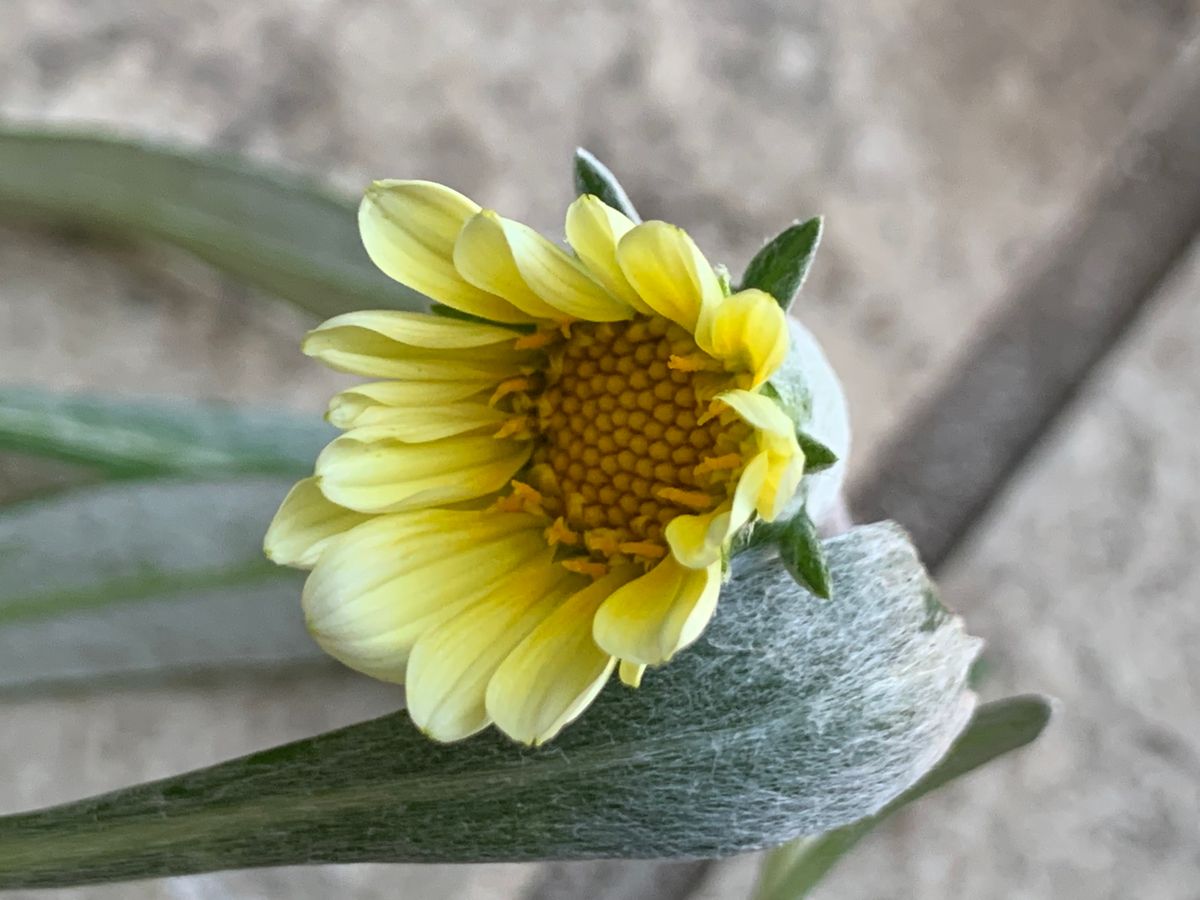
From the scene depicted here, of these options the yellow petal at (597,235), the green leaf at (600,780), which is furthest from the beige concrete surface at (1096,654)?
the yellow petal at (597,235)

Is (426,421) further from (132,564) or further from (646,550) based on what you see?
(132,564)

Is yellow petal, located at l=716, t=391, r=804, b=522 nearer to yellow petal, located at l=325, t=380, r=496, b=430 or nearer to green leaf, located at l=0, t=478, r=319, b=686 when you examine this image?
yellow petal, located at l=325, t=380, r=496, b=430

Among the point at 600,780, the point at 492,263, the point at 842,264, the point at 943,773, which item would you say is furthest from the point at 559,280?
the point at 842,264

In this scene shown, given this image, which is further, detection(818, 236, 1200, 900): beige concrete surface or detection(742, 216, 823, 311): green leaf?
detection(818, 236, 1200, 900): beige concrete surface

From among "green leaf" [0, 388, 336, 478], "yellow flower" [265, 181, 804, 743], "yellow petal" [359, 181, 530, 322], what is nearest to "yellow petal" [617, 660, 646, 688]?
"yellow flower" [265, 181, 804, 743]

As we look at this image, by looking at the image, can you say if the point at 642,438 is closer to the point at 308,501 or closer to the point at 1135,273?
the point at 308,501

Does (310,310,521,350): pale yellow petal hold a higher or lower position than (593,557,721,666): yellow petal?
higher

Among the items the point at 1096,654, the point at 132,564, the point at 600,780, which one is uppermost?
the point at 1096,654

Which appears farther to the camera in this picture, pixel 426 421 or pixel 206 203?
pixel 206 203
